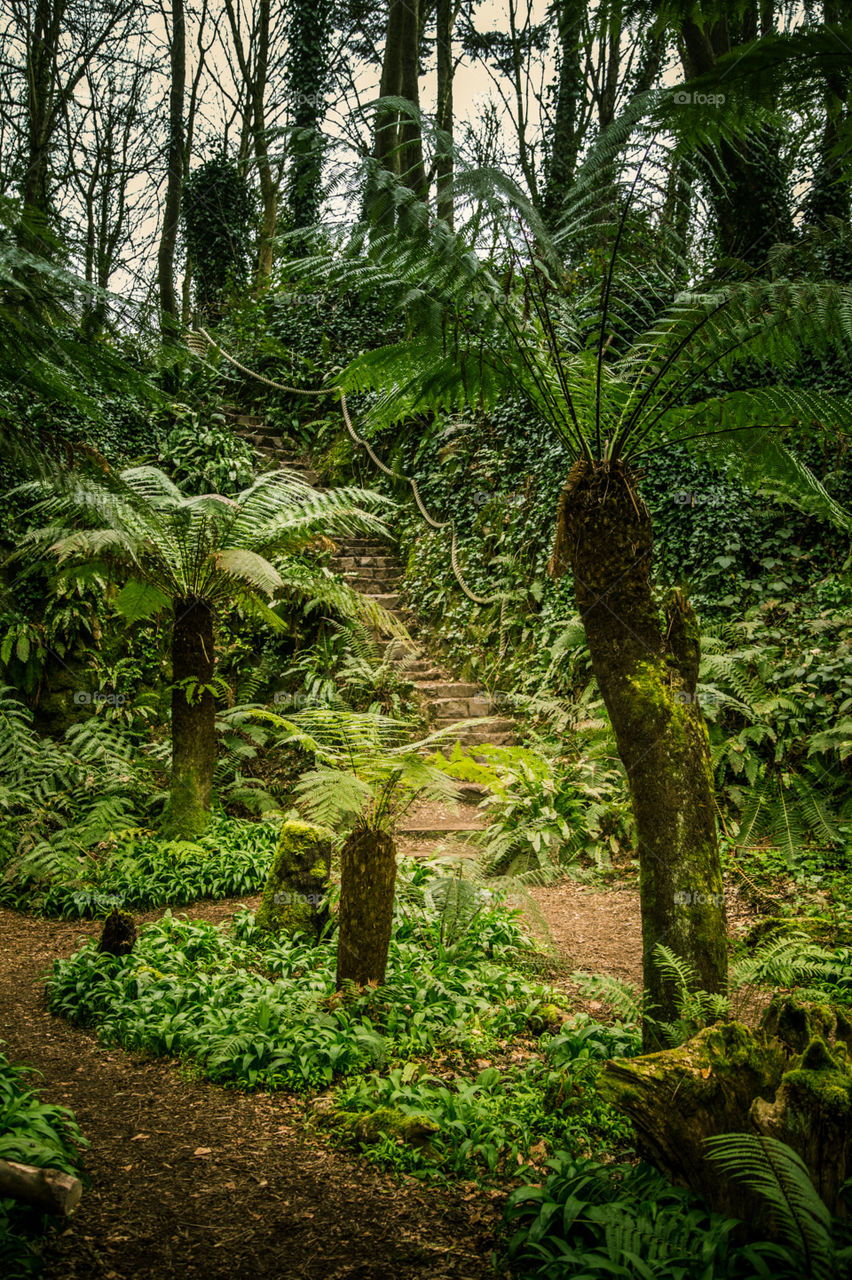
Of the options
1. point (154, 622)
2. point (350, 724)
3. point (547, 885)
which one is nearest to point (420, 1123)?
point (350, 724)

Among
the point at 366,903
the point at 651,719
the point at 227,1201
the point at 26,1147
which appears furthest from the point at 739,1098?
the point at 26,1147

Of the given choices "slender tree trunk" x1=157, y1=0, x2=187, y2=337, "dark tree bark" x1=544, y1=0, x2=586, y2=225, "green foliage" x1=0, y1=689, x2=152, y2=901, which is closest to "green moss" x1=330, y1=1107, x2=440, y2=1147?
"green foliage" x1=0, y1=689, x2=152, y2=901

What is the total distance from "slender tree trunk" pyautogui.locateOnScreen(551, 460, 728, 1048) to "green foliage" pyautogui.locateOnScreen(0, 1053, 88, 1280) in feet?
6.13

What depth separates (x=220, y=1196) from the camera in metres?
2.22

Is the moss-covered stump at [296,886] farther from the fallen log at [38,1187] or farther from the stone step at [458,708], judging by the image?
the stone step at [458,708]

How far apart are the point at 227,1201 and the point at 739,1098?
1.48 m

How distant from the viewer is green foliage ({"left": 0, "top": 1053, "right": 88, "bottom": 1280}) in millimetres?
1732

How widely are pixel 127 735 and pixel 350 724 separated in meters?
4.33

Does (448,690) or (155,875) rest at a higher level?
(448,690)

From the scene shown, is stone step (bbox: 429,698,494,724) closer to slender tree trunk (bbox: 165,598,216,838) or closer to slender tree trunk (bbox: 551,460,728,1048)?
slender tree trunk (bbox: 165,598,216,838)

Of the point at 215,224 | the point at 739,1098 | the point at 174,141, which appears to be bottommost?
the point at 739,1098

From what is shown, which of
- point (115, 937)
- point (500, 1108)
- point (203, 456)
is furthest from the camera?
point (203, 456)

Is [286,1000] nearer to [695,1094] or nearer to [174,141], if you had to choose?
[695,1094]

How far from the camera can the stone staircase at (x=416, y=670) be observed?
6648mm
